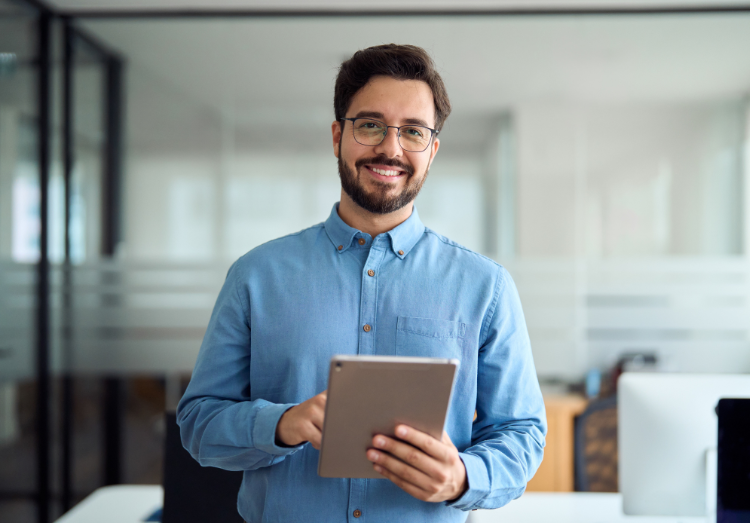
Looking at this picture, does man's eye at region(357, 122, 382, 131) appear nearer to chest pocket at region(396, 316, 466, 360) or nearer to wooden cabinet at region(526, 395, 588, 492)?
chest pocket at region(396, 316, 466, 360)

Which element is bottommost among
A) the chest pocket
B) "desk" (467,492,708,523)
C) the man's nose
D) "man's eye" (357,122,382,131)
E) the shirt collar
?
"desk" (467,492,708,523)

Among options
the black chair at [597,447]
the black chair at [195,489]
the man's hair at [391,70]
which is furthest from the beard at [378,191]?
the black chair at [597,447]

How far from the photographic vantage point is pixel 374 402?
839 millimetres

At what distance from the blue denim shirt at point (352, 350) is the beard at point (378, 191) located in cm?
6

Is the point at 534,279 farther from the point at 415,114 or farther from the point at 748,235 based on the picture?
the point at 415,114

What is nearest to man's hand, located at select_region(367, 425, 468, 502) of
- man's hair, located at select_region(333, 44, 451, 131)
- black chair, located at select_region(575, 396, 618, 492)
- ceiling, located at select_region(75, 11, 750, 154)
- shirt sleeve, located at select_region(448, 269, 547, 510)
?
shirt sleeve, located at select_region(448, 269, 547, 510)

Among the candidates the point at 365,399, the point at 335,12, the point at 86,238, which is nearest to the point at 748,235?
the point at 335,12

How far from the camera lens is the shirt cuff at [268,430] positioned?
95 centimetres

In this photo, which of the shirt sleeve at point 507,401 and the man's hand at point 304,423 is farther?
the shirt sleeve at point 507,401

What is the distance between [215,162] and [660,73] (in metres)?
2.43

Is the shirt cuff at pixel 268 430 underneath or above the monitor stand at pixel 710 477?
above

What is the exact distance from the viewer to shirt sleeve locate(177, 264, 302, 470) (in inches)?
38.9

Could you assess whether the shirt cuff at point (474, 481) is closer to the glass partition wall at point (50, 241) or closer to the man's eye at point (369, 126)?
the man's eye at point (369, 126)

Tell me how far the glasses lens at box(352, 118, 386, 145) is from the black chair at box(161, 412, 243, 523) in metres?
0.93
